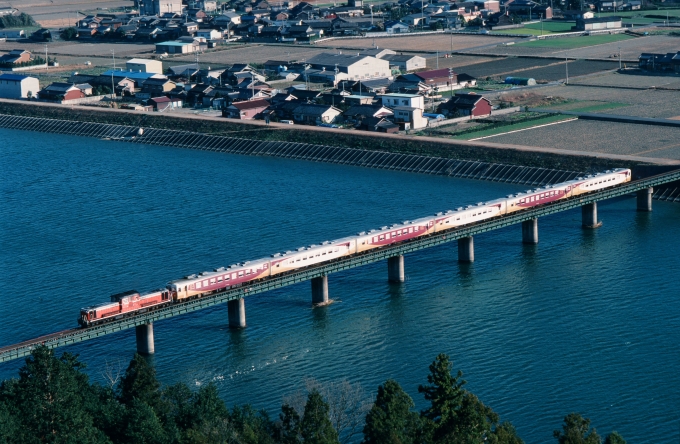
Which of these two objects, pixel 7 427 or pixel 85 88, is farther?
pixel 85 88

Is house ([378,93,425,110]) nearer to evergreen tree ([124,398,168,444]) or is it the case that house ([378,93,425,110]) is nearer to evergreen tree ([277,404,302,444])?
evergreen tree ([277,404,302,444])

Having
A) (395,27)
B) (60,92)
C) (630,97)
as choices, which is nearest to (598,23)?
(395,27)

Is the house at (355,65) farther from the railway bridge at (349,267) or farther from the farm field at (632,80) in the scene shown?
the railway bridge at (349,267)

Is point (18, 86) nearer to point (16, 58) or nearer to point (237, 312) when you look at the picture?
point (16, 58)

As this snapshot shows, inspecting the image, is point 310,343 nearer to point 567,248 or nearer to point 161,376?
point 161,376

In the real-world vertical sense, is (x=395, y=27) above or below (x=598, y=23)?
above

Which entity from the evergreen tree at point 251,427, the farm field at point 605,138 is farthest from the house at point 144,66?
the evergreen tree at point 251,427
